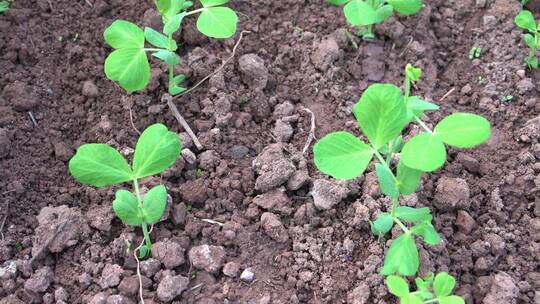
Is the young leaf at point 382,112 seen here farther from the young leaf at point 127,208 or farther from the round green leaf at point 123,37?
the round green leaf at point 123,37

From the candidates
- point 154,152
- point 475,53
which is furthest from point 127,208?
point 475,53

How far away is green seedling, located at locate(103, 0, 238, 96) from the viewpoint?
2.14 metres

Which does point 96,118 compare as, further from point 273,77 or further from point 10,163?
point 273,77

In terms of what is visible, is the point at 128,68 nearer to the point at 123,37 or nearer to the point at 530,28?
the point at 123,37

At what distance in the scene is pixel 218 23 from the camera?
2.16 metres

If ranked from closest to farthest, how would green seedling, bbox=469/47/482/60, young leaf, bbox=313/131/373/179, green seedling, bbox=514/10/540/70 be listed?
young leaf, bbox=313/131/373/179
green seedling, bbox=514/10/540/70
green seedling, bbox=469/47/482/60

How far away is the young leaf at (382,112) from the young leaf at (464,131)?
0.12 meters

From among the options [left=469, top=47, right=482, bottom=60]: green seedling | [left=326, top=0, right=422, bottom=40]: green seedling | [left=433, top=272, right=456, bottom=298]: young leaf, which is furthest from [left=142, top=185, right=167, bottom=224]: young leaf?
[left=469, top=47, right=482, bottom=60]: green seedling

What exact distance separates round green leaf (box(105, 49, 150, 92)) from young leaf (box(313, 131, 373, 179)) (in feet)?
2.43

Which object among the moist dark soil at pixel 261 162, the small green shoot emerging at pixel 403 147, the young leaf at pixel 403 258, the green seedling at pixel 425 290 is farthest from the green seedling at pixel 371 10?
the green seedling at pixel 425 290

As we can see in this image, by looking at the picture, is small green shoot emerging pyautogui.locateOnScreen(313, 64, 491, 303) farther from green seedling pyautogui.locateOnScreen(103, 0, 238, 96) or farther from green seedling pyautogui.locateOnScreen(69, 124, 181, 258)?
green seedling pyautogui.locateOnScreen(103, 0, 238, 96)

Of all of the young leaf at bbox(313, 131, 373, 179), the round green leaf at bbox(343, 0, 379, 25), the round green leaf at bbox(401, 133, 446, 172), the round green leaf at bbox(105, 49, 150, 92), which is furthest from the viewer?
the round green leaf at bbox(343, 0, 379, 25)

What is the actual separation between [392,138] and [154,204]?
0.75 metres

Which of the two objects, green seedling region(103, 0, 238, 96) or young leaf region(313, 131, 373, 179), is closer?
young leaf region(313, 131, 373, 179)
